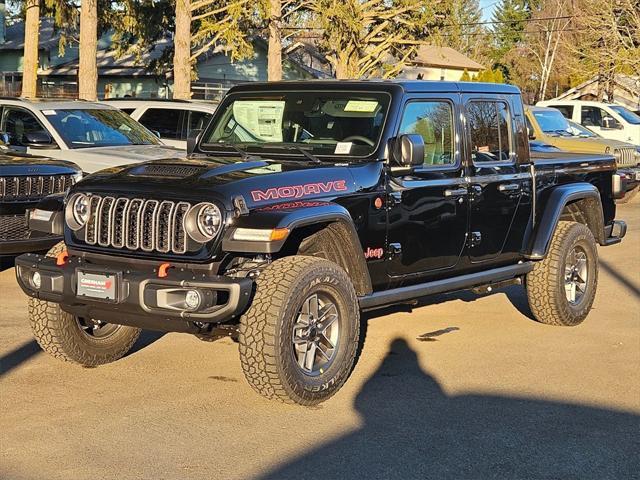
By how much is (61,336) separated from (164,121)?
32.5 ft

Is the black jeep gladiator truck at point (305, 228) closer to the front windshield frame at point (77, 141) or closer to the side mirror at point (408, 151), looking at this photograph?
the side mirror at point (408, 151)

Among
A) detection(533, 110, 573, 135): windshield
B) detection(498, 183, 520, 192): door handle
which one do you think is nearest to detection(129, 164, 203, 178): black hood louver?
detection(498, 183, 520, 192): door handle

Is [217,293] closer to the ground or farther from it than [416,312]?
farther from it

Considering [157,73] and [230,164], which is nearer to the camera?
[230,164]

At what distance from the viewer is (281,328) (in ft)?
19.2

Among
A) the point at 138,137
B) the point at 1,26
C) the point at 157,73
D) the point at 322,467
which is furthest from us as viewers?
the point at 1,26

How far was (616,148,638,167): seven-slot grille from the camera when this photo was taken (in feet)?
66.5

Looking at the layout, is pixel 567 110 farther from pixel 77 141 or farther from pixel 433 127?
pixel 433 127

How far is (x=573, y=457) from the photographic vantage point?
5371 mm

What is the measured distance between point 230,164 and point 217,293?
1154mm

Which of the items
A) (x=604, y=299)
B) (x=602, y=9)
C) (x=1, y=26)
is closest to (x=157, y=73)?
(x=1, y=26)

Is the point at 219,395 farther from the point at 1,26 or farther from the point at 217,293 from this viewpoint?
the point at 1,26

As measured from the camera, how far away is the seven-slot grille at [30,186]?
9.66 meters

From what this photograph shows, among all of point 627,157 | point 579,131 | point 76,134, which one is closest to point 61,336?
point 76,134
